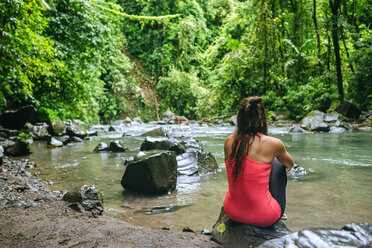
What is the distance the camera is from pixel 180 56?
26.3 m

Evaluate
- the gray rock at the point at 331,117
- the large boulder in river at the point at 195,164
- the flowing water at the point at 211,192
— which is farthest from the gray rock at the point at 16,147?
the gray rock at the point at 331,117

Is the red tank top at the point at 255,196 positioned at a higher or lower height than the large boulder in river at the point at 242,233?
higher

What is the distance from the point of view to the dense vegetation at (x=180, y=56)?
6.22 meters

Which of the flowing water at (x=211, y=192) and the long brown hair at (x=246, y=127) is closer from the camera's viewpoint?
the long brown hair at (x=246, y=127)

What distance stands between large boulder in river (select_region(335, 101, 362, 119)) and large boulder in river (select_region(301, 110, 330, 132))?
88 cm

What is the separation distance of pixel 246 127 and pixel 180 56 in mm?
24917

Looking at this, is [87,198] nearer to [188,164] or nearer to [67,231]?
[67,231]

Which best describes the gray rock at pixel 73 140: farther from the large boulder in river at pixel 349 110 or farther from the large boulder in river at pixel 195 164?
the large boulder in river at pixel 349 110

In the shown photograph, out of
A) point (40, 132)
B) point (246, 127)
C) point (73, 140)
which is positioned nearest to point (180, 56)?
point (73, 140)

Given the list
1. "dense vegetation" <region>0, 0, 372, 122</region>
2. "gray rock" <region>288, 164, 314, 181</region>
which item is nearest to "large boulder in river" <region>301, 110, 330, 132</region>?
"dense vegetation" <region>0, 0, 372, 122</region>

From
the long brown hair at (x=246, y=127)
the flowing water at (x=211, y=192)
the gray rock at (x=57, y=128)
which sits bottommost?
the flowing water at (x=211, y=192)

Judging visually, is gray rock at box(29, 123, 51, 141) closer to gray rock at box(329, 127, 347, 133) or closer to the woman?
the woman

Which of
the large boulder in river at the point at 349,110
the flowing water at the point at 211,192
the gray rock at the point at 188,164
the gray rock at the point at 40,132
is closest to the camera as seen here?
the flowing water at the point at 211,192

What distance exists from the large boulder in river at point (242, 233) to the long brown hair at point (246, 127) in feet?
1.30
